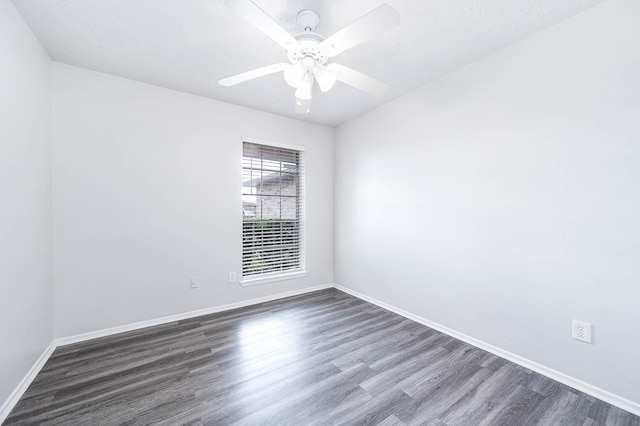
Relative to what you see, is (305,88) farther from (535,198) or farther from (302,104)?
(535,198)

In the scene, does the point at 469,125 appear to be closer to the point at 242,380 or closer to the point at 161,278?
the point at 242,380

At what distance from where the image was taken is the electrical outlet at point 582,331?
5.60 feet

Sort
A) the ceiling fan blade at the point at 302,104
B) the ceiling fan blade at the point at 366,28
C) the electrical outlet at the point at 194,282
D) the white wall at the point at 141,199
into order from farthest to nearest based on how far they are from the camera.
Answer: the electrical outlet at the point at 194,282 < the white wall at the point at 141,199 < the ceiling fan blade at the point at 302,104 < the ceiling fan blade at the point at 366,28

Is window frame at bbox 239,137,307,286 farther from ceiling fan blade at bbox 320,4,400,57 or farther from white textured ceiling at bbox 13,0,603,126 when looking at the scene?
ceiling fan blade at bbox 320,4,400,57

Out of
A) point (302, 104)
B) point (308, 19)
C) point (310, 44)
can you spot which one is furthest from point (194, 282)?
point (308, 19)

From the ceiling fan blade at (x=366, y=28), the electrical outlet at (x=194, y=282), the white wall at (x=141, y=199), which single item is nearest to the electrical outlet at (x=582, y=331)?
the ceiling fan blade at (x=366, y=28)

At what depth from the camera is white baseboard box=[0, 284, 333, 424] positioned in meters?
1.58

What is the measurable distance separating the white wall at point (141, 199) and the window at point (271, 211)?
15cm

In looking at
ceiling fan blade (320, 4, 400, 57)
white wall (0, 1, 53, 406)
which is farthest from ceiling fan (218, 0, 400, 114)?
white wall (0, 1, 53, 406)

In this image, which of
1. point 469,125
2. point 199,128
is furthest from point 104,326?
point 469,125

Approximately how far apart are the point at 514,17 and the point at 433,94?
90cm

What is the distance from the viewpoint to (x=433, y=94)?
2.62 meters

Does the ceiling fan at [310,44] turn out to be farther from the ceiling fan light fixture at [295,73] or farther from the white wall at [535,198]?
the white wall at [535,198]

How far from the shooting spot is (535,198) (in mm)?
1939
